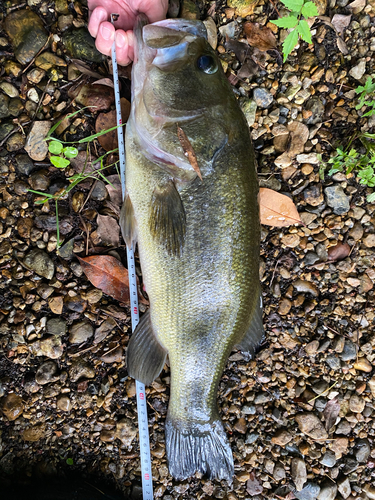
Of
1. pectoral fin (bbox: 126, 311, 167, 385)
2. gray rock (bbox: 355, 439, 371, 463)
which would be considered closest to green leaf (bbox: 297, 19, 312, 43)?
pectoral fin (bbox: 126, 311, 167, 385)

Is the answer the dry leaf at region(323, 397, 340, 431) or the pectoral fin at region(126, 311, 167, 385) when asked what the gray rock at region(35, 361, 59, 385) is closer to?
the pectoral fin at region(126, 311, 167, 385)

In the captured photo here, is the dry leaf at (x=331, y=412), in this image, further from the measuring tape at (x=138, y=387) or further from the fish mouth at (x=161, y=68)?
the fish mouth at (x=161, y=68)

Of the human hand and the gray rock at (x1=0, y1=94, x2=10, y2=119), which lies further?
A: the gray rock at (x1=0, y1=94, x2=10, y2=119)

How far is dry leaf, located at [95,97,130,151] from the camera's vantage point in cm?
257

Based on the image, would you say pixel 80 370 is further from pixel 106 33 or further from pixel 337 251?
pixel 106 33

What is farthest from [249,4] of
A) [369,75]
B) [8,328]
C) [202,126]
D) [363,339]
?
[8,328]

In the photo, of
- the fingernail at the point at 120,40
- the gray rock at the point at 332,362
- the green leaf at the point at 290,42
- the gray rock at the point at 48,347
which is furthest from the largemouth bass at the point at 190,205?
the gray rock at the point at 332,362

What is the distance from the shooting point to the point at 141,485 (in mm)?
2600

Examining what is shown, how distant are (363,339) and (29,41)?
11.5ft

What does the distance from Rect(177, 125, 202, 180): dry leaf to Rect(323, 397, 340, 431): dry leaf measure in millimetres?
2210

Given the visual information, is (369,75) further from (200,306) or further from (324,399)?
(324,399)

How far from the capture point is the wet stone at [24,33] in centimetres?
247

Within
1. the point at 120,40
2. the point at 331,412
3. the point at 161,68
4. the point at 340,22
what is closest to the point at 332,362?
the point at 331,412

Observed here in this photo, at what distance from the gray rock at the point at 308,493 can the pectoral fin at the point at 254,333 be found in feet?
4.35
